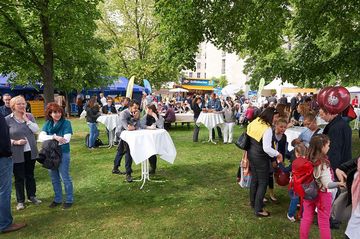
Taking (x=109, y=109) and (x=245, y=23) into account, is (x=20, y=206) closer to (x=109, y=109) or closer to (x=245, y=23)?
(x=245, y=23)

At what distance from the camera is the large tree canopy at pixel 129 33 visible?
30.6 m

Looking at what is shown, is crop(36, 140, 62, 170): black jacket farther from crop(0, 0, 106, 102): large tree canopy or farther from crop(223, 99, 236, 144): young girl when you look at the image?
crop(223, 99, 236, 144): young girl

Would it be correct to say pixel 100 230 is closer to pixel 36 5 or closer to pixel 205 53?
pixel 36 5

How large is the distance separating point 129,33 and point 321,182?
30191mm

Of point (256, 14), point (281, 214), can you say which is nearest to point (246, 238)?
point (281, 214)

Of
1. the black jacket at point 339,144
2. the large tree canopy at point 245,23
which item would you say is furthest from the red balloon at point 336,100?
the large tree canopy at point 245,23

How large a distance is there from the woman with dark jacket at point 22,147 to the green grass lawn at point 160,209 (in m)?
0.36

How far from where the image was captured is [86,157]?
9719 mm

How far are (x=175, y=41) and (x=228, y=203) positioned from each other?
4.08m

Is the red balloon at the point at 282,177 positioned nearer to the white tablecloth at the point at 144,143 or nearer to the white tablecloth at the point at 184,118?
the white tablecloth at the point at 144,143

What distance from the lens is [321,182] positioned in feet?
12.3

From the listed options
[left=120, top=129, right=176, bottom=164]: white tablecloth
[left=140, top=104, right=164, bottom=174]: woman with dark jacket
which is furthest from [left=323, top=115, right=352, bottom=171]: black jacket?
[left=140, top=104, right=164, bottom=174]: woman with dark jacket

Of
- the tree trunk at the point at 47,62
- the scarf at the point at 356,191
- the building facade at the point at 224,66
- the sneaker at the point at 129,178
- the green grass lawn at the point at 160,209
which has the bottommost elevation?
the green grass lawn at the point at 160,209

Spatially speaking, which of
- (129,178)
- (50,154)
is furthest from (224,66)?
(50,154)
